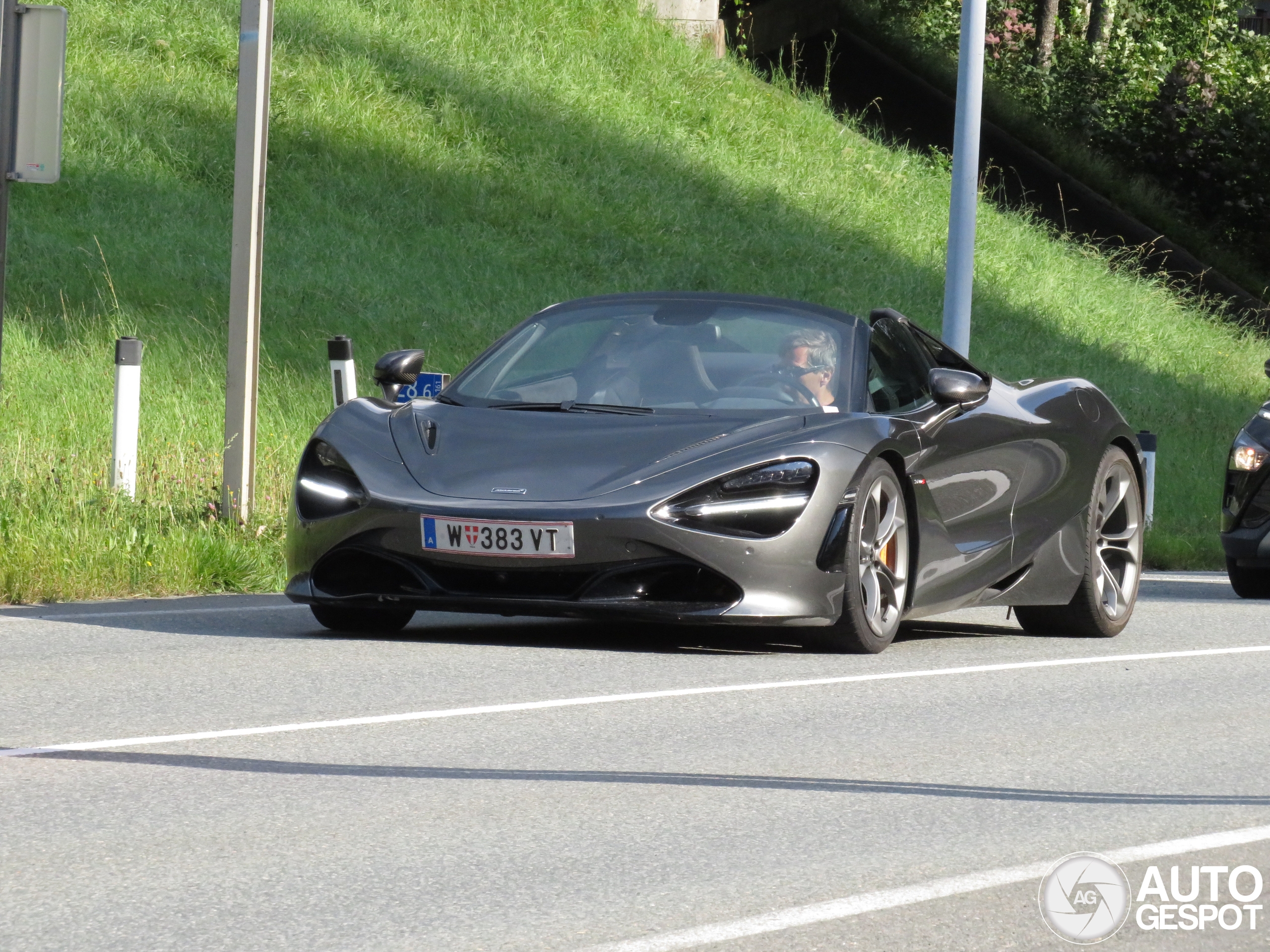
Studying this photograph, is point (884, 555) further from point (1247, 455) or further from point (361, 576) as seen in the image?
point (1247, 455)

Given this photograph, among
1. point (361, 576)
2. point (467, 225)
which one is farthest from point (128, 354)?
point (467, 225)

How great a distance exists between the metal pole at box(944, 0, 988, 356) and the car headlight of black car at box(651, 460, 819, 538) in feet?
30.8

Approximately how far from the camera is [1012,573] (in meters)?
9.10

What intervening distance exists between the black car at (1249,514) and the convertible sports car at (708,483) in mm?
2555

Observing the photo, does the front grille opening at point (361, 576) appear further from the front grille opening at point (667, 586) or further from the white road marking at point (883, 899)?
the white road marking at point (883, 899)

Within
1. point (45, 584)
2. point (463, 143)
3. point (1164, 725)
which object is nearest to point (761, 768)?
point (1164, 725)

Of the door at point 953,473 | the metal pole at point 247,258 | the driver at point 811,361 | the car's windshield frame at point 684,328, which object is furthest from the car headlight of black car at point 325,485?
the metal pole at point 247,258

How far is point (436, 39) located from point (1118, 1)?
30.3 m

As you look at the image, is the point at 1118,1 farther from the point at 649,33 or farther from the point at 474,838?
the point at 474,838

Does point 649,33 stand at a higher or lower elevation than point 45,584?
higher

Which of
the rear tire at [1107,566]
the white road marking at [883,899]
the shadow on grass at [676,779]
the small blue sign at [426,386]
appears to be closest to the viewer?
the white road marking at [883,899]

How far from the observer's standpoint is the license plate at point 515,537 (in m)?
7.58

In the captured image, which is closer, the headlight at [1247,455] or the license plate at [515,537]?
the license plate at [515,537]

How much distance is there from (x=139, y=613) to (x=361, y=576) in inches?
59.2
